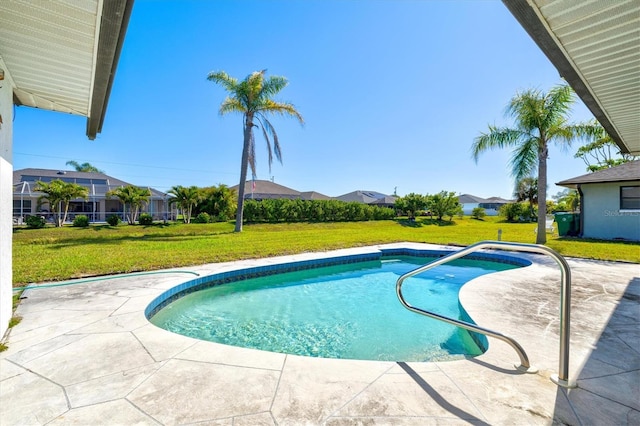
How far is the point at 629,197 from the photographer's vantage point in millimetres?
12859

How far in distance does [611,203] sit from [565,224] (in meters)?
2.04

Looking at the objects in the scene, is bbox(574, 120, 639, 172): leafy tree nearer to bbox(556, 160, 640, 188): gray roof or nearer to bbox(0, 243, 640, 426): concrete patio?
bbox(556, 160, 640, 188): gray roof

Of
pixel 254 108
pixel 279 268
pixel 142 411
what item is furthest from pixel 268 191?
pixel 142 411

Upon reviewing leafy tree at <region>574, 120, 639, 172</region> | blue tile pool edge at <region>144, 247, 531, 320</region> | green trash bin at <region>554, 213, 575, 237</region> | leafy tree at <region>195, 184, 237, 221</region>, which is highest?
leafy tree at <region>574, 120, 639, 172</region>

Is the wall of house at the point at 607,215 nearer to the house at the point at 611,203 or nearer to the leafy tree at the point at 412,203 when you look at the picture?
the house at the point at 611,203

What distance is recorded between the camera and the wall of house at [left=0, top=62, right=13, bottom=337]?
2.95 metres

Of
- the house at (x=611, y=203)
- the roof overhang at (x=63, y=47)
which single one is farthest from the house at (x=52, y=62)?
the house at (x=611, y=203)

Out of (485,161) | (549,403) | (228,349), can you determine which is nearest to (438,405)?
(549,403)

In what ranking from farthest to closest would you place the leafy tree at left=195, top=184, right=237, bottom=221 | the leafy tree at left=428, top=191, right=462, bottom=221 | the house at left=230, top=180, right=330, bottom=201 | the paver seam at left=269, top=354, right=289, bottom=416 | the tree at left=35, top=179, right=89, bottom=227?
the house at left=230, top=180, right=330, bottom=201
the leafy tree at left=428, top=191, right=462, bottom=221
the leafy tree at left=195, top=184, right=237, bottom=221
the tree at left=35, top=179, right=89, bottom=227
the paver seam at left=269, top=354, right=289, bottom=416

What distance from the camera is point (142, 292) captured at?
15.8 feet

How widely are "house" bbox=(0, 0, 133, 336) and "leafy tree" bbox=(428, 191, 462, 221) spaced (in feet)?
90.3

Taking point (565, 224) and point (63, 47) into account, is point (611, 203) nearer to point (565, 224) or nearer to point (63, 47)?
point (565, 224)

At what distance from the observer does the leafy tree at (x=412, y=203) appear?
27.5m

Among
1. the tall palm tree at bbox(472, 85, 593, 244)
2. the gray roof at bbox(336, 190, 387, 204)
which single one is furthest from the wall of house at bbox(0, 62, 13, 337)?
the gray roof at bbox(336, 190, 387, 204)
